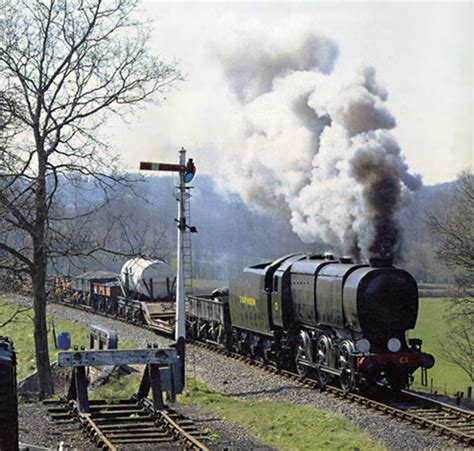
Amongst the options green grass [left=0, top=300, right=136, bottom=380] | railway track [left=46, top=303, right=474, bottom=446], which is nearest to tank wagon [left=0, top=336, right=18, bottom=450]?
railway track [left=46, top=303, right=474, bottom=446]

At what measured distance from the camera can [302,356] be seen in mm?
17734

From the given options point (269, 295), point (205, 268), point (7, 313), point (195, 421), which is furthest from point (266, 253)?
point (195, 421)

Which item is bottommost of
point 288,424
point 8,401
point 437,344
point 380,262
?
point 437,344

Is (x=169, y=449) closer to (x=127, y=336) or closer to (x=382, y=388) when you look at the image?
(x=382, y=388)

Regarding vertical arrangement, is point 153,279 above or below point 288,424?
above

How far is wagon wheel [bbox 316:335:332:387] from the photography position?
1639 cm

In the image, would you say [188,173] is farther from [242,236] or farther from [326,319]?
[242,236]

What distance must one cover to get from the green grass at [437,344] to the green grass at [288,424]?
1170 centimetres

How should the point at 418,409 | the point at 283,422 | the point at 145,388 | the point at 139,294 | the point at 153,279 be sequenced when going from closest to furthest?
the point at 283,422, the point at 145,388, the point at 418,409, the point at 153,279, the point at 139,294

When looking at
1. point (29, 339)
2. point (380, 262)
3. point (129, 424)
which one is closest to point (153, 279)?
point (29, 339)

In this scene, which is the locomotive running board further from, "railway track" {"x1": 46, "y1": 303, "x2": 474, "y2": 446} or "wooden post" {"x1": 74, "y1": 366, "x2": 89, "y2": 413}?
"wooden post" {"x1": 74, "y1": 366, "x2": 89, "y2": 413}

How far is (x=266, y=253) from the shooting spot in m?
45.1

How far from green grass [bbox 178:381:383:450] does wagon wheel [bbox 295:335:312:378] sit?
2.35 meters

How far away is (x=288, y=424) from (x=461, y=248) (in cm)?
1529
